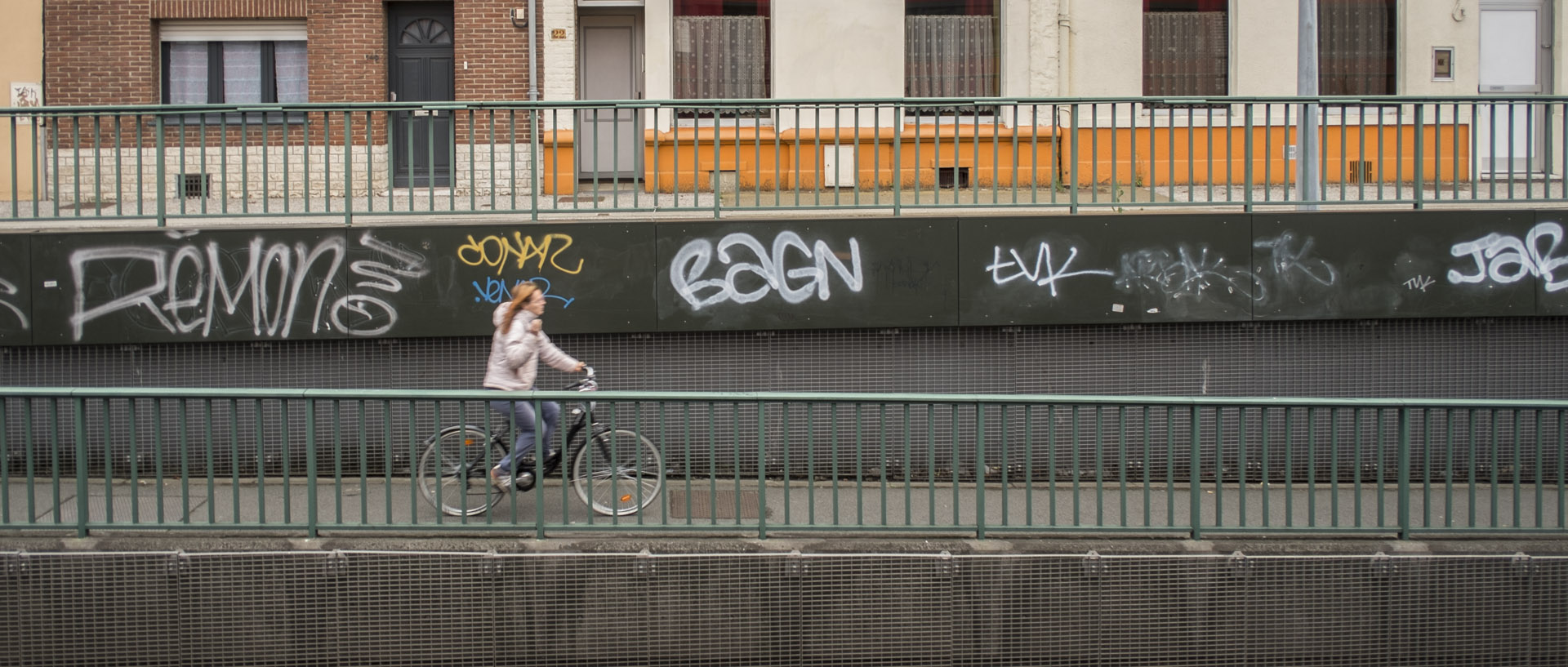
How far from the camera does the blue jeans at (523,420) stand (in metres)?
6.94

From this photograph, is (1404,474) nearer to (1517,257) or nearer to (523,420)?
(1517,257)

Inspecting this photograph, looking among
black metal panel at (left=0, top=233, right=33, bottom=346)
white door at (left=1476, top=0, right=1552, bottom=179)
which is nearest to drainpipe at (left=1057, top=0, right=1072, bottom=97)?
white door at (left=1476, top=0, right=1552, bottom=179)

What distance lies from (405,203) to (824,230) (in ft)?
13.0

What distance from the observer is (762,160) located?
11586 mm

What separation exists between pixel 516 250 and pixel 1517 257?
7.28 m

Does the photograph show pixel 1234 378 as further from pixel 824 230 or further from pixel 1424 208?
pixel 824 230

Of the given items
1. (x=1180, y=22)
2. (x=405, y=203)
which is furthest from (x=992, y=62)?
(x=405, y=203)

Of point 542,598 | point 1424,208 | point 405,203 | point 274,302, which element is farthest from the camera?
point 405,203

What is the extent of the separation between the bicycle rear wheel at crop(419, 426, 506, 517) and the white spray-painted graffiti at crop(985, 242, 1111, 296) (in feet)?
12.1

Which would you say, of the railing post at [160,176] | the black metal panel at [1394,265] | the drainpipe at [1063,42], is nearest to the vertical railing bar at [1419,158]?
the black metal panel at [1394,265]

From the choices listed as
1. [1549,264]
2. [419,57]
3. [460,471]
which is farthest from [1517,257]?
[419,57]

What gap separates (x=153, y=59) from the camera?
13984 millimetres

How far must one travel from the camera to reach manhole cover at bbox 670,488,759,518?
7020 millimetres

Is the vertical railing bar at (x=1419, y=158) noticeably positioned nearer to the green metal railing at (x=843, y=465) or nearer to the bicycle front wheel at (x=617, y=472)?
the green metal railing at (x=843, y=465)
